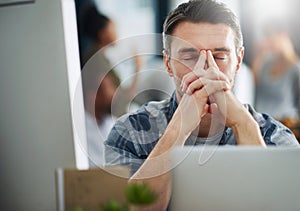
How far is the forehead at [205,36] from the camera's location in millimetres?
2207

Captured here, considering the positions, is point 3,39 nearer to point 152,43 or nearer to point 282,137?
point 152,43

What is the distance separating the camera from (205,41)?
7.24 ft

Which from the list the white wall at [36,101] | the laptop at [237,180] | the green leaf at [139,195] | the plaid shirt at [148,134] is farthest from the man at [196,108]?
the green leaf at [139,195]

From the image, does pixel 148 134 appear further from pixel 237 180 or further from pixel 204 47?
pixel 237 180

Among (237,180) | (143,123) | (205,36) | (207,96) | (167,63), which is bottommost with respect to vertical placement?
(237,180)

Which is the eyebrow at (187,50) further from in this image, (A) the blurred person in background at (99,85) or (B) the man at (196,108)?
(A) the blurred person in background at (99,85)

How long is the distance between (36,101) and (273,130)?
1122 millimetres

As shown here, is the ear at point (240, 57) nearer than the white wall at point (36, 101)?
Yes

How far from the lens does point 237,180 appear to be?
1.65 m

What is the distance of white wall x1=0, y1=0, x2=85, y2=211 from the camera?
2426 mm

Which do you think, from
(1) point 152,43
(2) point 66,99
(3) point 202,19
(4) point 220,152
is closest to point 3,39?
(2) point 66,99

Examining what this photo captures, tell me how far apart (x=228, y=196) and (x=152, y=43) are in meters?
0.88

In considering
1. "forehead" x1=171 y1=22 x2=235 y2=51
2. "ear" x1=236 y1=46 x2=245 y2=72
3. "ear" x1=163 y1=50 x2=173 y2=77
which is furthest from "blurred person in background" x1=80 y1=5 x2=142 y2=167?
"ear" x1=236 y1=46 x2=245 y2=72

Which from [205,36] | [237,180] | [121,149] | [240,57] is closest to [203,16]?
[205,36]
